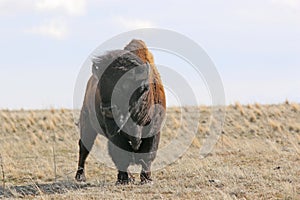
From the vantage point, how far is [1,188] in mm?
11844

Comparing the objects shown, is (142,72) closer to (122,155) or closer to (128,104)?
(128,104)

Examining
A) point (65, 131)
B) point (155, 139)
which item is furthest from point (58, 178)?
point (65, 131)

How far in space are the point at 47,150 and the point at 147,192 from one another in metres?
10.2

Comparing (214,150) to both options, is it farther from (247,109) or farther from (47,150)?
(247,109)

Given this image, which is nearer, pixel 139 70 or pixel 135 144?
pixel 139 70

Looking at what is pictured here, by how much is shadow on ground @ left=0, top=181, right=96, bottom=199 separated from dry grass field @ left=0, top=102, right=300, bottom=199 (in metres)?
0.02

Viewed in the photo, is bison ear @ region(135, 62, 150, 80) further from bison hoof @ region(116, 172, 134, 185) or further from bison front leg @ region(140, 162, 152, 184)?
bison hoof @ region(116, 172, 134, 185)

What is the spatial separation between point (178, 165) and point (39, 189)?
14.3ft

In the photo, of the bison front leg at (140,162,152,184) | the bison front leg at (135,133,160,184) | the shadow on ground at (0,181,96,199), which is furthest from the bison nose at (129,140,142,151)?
the shadow on ground at (0,181,96,199)

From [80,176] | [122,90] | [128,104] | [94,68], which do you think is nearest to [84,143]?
[80,176]

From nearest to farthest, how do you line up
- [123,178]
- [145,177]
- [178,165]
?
1. [123,178]
2. [145,177]
3. [178,165]

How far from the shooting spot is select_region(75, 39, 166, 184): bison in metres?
10.1

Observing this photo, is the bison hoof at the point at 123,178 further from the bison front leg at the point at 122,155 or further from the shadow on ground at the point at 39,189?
the shadow on ground at the point at 39,189

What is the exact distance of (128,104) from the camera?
1014cm
